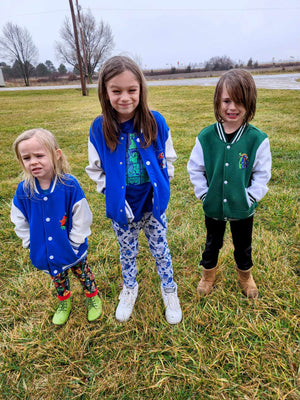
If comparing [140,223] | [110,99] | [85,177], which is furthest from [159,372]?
[85,177]

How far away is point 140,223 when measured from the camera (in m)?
1.76

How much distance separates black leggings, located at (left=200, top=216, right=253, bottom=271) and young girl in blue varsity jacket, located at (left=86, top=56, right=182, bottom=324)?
0.39 m

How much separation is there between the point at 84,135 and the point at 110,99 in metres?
6.25

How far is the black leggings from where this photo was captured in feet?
5.75

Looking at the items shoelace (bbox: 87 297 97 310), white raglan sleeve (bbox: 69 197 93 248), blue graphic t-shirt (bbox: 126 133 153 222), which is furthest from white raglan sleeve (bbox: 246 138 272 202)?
shoelace (bbox: 87 297 97 310)

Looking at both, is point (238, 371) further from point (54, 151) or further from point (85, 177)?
point (85, 177)

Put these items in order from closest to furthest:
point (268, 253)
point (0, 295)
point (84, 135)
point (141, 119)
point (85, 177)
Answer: point (141, 119)
point (0, 295)
point (268, 253)
point (85, 177)
point (84, 135)

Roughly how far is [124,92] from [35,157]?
644 millimetres

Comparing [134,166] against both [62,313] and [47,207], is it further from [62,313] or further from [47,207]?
[62,313]

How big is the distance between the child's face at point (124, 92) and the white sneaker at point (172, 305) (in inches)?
51.8

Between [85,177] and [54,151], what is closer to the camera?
[54,151]

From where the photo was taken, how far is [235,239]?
1821 millimetres

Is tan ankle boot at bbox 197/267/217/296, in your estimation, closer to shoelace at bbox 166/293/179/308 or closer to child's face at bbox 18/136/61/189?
shoelace at bbox 166/293/179/308

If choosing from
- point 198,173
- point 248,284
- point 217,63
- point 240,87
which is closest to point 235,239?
point 248,284
